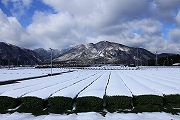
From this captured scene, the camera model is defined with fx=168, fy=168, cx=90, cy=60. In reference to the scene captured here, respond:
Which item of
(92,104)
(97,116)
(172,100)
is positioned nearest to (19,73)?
(92,104)

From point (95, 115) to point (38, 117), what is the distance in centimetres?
373

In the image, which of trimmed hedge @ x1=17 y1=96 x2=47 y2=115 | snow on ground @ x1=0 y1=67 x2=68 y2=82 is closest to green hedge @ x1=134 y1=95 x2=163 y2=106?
trimmed hedge @ x1=17 y1=96 x2=47 y2=115

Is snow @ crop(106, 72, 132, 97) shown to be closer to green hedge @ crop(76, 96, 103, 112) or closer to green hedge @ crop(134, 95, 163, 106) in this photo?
green hedge @ crop(134, 95, 163, 106)

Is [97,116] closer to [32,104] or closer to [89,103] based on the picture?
[89,103]

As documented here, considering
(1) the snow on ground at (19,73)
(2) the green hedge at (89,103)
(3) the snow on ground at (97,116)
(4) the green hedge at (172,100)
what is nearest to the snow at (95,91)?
(2) the green hedge at (89,103)

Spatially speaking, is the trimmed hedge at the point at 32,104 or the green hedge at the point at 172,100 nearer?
the trimmed hedge at the point at 32,104

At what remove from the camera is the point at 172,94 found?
42.5 ft

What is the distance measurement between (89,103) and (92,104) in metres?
0.23

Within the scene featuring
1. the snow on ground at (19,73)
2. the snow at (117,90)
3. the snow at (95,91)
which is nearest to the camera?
the snow at (117,90)

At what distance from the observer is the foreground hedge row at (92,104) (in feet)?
39.9

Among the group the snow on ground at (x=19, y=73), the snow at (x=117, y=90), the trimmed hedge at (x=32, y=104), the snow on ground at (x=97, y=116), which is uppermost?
the snow at (x=117, y=90)

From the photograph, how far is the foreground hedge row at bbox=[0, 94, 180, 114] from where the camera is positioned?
39.9 ft

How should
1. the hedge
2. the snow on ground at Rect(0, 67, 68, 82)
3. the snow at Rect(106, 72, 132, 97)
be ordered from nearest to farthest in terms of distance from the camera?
the hedge → the snow at Rect(106, 72, 132, 97) → the snow on ground at Rect(0, 67, 68, 82)

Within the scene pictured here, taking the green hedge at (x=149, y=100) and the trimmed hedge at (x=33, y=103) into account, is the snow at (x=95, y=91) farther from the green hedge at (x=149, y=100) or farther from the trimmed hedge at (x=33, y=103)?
the trimmed hedge at (x=33, y=103)
